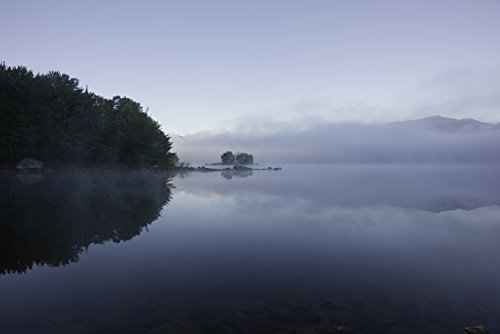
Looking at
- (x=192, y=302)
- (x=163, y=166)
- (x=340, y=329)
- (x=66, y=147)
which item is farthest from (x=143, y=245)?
(x=163, y=166)

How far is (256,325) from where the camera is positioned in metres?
8.60

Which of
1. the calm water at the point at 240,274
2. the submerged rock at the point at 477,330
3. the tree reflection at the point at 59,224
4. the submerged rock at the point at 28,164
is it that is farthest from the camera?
the submerged rock at the point at 28,164

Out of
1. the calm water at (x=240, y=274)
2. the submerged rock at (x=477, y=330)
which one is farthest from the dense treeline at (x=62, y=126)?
the submerged rock at (x=477, y=330)

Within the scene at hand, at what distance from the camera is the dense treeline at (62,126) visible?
76.0m

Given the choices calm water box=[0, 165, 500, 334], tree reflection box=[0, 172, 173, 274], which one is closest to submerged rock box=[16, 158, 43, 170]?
tree reflection box=[0, 172, 173, 274]

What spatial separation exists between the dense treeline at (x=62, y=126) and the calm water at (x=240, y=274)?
65.1 m

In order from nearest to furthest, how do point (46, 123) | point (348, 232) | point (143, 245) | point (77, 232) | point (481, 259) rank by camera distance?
point (481, 259) → point (143, 245) → point (77, 232) → point (348, 232) → point (46, 123)

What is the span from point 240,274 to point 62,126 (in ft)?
292

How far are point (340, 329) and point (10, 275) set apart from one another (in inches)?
520

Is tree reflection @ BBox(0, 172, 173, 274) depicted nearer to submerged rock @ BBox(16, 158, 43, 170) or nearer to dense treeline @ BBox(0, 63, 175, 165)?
submerged rock @ BBox(16, 158, 43, 170)

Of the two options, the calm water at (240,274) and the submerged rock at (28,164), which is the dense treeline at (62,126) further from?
the calm water at (240,274)

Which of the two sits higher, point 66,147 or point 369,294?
point 66,147

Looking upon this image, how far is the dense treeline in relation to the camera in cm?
7600

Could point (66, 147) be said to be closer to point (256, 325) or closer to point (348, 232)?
point (348, 232)
